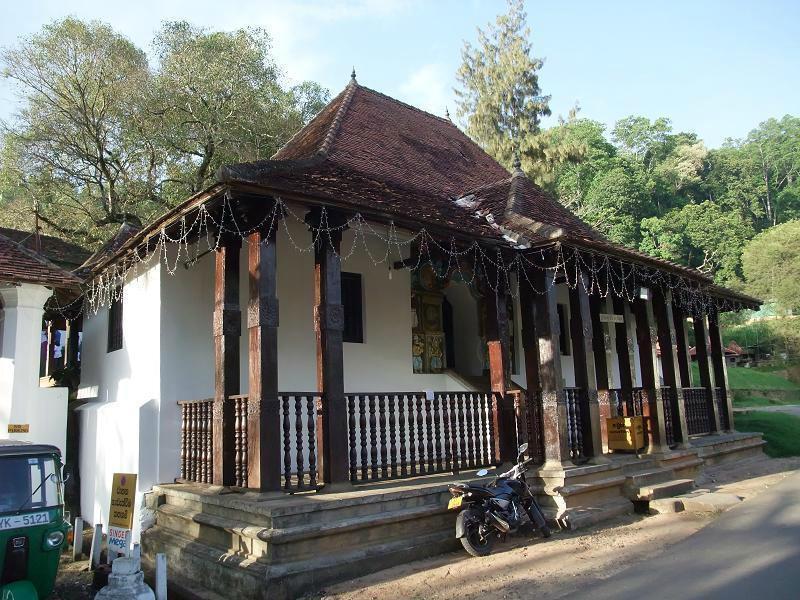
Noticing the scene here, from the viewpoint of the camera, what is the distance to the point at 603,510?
8.70 metres

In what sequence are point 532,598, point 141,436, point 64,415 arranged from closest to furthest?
point 532,598 → point 141,436 → point 64,415

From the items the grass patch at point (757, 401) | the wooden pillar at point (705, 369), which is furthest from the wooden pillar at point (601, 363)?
the grass patch at point (757, 401)

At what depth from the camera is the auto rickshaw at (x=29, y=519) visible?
5664 mm

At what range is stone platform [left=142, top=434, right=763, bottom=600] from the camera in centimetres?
575

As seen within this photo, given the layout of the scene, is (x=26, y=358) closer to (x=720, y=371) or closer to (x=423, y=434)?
(x=423, y=434)

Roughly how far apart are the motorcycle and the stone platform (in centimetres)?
37

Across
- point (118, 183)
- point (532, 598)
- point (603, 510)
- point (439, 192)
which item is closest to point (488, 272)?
point (439, 192)

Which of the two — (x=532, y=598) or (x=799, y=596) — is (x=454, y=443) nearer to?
(x=532, y=598)

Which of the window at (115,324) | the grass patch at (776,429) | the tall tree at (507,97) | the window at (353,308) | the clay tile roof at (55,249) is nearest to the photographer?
the window at (353,308)

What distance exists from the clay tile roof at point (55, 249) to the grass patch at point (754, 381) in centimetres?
3015

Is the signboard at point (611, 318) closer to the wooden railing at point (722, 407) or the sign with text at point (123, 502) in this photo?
the wooden railing at point (722, 407)

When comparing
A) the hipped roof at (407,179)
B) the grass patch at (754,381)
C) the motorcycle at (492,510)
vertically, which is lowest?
the motorcycle at (492,510)

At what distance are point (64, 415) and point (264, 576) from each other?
567 cm

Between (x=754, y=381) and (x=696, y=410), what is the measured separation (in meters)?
25.5
